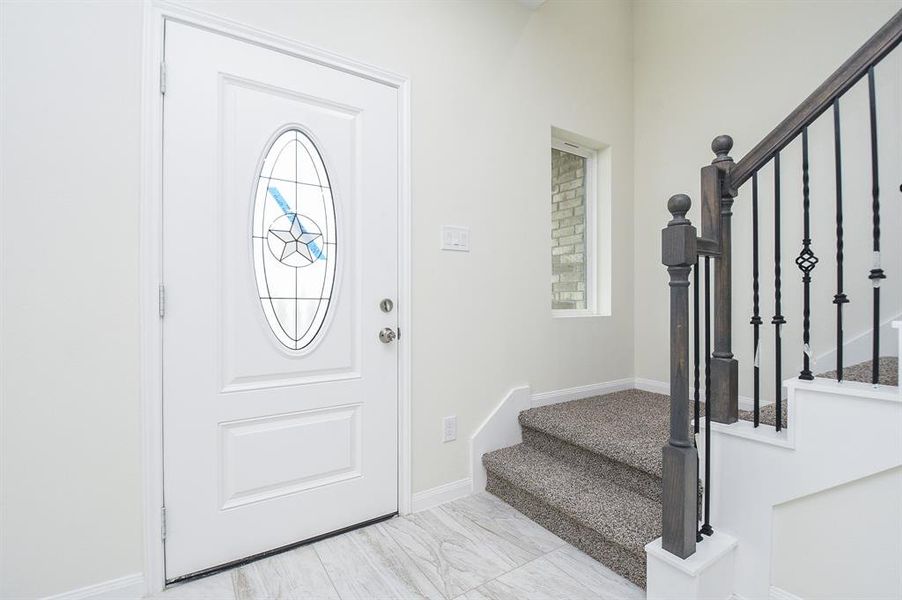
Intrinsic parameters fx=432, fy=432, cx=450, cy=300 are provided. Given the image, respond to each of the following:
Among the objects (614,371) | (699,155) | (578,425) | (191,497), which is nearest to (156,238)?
(191,497)

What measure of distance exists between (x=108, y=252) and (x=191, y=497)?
3.09 feet

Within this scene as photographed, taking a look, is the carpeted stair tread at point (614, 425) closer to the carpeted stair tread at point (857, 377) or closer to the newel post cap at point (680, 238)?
the carpeted stair tread at point (857, 377)

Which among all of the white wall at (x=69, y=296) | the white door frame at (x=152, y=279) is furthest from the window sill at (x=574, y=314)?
the white wall at (x=69, y=296)

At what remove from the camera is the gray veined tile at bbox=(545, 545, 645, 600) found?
1536mm

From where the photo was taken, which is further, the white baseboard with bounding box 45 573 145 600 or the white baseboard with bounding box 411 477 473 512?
the white baseboard with bounding box 411 477 473 512

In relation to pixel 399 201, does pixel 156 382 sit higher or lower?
lower

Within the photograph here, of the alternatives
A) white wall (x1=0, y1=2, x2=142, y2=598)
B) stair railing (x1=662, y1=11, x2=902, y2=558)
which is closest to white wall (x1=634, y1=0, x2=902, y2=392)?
stair railing (x1=662, y1=11, x2=902, y2=558)

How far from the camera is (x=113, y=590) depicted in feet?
4.91

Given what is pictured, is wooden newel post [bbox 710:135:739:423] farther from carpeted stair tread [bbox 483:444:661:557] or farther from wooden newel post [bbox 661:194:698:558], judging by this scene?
carpeted stair tread [bbox 483:444:661:557]

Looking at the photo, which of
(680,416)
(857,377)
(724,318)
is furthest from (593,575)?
(857,377)

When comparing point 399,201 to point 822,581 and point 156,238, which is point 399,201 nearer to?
point 156,238

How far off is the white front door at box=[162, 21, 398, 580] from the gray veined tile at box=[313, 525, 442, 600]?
9 cm

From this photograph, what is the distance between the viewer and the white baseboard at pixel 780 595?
143 centimetres

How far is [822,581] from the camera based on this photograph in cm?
138
